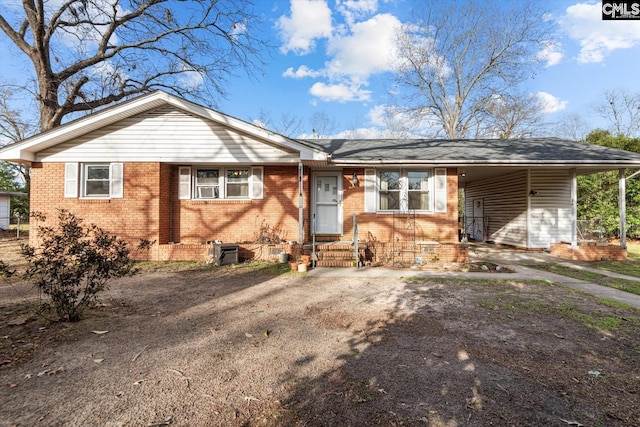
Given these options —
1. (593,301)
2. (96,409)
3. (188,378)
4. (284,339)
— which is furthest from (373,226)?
(96,409)

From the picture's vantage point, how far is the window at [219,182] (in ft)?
32.7

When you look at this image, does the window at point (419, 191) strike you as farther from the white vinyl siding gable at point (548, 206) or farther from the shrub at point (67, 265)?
the shrub at point (67, 265)

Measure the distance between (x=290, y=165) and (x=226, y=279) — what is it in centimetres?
449

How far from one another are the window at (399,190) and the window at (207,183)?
5.15m

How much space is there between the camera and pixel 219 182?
10062 mm

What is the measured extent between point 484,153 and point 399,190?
3235 mm

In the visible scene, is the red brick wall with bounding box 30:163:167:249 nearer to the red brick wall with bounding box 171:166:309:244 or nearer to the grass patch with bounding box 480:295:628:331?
the red brick wall with bounding box 171:166:309:244

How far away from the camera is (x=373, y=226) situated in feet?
32.7

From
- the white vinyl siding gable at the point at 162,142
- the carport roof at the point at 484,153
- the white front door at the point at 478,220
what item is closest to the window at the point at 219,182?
the white vinyl siding gable at the point at 162,142

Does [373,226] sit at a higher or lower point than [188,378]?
higher

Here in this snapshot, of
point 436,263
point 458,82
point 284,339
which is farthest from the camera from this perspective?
point 458,82

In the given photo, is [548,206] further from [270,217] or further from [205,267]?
[205,267]

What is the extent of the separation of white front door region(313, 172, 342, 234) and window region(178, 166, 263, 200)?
6.85ft

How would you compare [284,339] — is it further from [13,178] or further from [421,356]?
[13,178]
